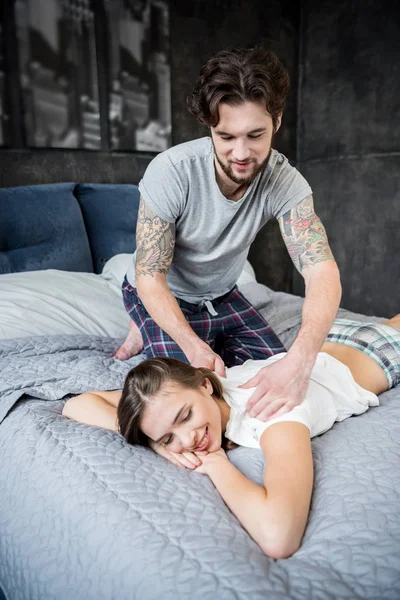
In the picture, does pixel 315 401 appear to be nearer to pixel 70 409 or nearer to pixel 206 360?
pixel 206 360

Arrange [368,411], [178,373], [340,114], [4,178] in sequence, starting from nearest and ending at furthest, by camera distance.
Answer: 1. [178,373]
2. [368,411]
3. [4,178]
4. [340,114]

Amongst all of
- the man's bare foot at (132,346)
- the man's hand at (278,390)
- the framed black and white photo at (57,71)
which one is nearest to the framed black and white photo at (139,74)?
the framed black and white photo at (57,71)

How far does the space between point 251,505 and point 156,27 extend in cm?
291

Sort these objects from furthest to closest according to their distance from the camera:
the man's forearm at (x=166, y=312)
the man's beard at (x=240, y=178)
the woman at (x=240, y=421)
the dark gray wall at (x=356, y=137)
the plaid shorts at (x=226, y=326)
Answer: the dark gray wall at (x=356, y=137) → the plaid shorts at (x=226, y=326) → the man's beard at (x=240, y=178) → the man's forearm at (x=166, y=312) → the woman at (x=240, y=421)

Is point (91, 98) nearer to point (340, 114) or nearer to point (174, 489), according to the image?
point (340, 114)

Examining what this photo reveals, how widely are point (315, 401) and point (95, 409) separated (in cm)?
58

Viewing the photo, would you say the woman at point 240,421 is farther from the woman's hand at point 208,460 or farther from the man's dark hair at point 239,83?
the man's dark hair at point 239,83

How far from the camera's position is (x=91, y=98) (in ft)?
9.04

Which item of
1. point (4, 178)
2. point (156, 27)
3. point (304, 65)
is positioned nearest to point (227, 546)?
point (4, 178)

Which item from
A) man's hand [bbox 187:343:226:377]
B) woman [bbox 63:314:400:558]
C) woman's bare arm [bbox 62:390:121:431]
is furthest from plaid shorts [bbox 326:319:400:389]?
woman's bare arm [bbox 62:390:121:431]

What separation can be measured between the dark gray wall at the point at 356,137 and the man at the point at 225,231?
1986 millimetres

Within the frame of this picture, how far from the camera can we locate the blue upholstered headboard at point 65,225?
91.9 inches

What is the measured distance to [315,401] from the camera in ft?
4.18

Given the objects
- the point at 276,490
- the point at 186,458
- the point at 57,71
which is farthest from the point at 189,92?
the point at 276,490
